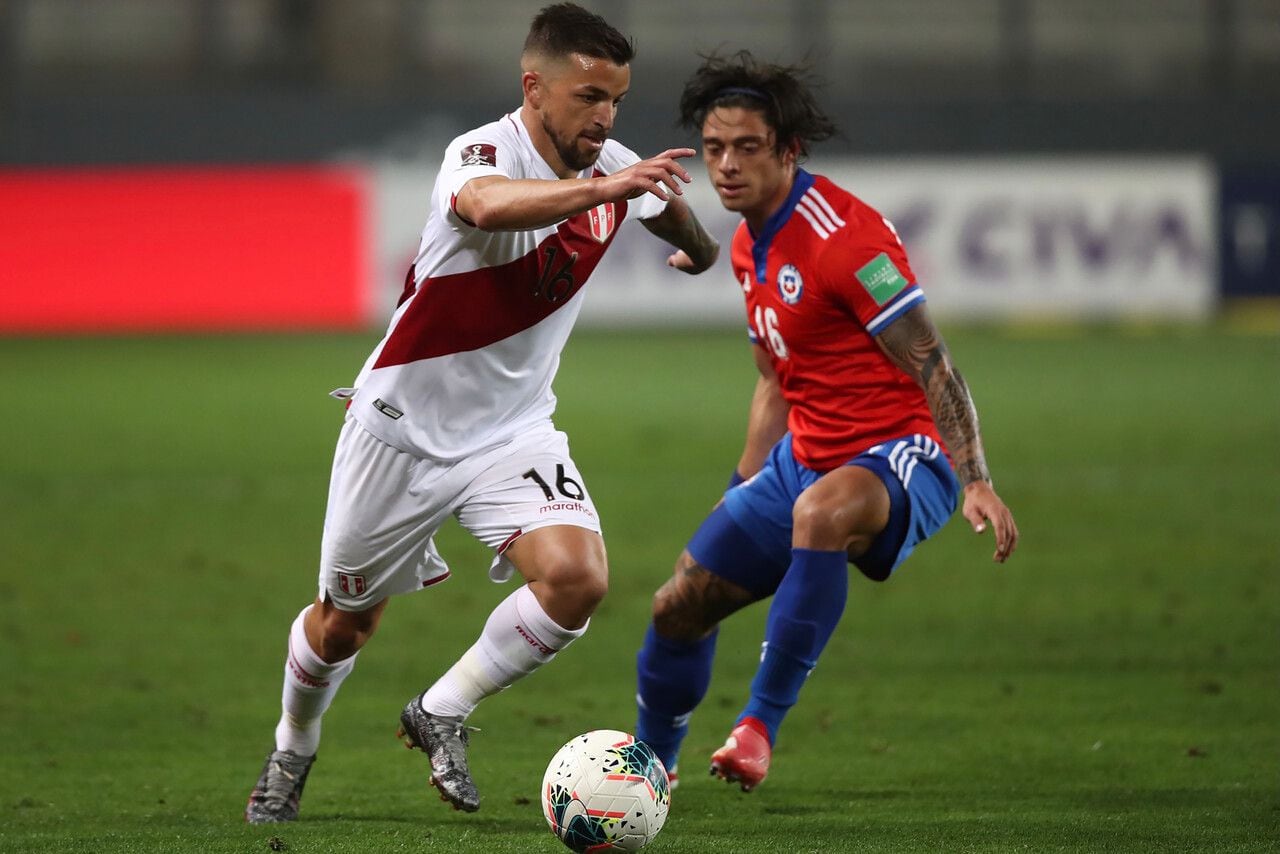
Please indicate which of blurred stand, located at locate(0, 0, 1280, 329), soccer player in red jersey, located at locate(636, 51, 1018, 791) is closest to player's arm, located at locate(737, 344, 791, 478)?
soccer player in red jersey, located at locate(636, 51, 1018, 791)

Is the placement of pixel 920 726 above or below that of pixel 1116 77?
above

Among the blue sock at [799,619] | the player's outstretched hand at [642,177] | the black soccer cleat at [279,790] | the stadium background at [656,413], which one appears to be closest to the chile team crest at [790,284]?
the blue sock at [799,619]

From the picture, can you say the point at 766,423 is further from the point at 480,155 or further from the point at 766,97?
the point at 480,155

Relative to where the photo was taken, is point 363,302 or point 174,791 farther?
point 363,302

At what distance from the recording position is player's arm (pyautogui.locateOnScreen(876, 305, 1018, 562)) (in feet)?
17.0

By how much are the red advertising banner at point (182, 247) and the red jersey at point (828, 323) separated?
19.2 m

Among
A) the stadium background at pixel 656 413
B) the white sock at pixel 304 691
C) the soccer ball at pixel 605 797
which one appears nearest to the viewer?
the soccer ball at pixel 605 797

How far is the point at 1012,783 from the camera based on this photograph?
18.9 feet

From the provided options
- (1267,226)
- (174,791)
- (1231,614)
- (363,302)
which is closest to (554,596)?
(174,791)

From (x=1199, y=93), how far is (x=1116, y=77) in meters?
1.28

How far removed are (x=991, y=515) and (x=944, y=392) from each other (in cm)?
45

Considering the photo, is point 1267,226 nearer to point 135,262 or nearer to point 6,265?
point 135,262

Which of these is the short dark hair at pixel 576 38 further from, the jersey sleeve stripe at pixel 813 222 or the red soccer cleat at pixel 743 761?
the red soccer cleat at pixel 743 761

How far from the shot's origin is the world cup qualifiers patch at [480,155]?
191 inches
